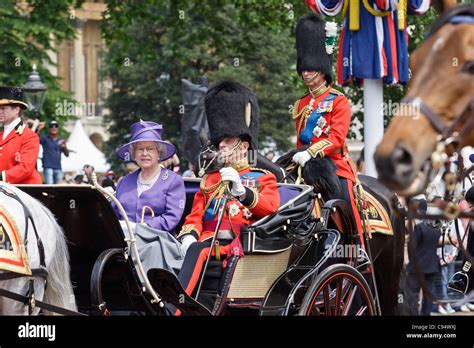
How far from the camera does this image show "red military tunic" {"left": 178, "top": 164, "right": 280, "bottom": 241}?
291 inches

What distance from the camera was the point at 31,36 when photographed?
24906 millimetres

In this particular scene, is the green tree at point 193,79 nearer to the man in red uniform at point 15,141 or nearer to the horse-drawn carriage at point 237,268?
the man in red uniform at point 15,141

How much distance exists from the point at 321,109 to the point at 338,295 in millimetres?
1566

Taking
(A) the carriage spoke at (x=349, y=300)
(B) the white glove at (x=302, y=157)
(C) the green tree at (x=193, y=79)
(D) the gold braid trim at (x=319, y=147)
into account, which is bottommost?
(A) the carriage spoke at (x=349, y=300)

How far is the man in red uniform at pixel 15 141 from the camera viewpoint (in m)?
8.54

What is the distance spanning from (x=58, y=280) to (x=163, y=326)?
756 mm

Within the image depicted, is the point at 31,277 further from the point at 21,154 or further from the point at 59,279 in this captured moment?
the point at 21,154

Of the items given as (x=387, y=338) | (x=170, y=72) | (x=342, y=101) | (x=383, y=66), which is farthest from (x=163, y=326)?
(x=170, y=72)

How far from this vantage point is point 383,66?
33.8 ft

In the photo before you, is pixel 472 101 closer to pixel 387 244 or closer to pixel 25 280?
pixel 25 280

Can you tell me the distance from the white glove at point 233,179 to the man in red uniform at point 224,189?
0.35 ft

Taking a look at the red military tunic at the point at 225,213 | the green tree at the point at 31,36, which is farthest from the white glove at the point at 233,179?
the green tree at the point at 31,36

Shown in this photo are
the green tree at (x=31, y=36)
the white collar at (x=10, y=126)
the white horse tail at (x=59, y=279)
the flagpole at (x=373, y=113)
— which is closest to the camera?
the white horse tail at (x=59, y=279)

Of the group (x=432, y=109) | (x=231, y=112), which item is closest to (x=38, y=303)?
(x=231, y=112)
